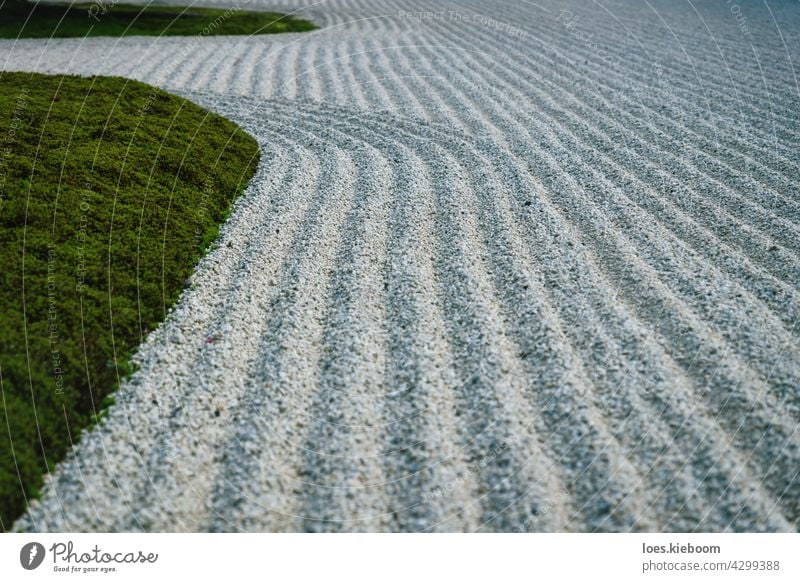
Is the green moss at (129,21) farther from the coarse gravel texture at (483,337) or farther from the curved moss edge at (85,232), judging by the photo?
the curved moss edge at (85,232)

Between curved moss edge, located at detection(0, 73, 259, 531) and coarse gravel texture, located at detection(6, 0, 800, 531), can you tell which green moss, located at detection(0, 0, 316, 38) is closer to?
coarse gravel texture, located at detection(6, 0, 800, 531)

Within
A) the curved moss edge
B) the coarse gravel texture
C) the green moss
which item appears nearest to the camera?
the coarse gravel texture

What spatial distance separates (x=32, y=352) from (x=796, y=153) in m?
17.6

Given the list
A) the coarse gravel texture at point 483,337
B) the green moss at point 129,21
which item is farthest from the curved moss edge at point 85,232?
the green moss at point 129,21

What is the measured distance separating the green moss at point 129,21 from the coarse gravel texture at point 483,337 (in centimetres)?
1650

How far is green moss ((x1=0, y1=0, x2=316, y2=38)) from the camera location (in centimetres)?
3209

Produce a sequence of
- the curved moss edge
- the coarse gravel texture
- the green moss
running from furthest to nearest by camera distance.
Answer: the green moss → the curved moss edge → the coarse gravel texture

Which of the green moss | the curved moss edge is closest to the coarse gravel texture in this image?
the curved moss edge

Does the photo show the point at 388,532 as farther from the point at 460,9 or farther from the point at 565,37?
the point at 460,9

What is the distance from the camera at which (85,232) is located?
1104 centimetres

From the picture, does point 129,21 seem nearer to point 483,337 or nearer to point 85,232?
point 85,232

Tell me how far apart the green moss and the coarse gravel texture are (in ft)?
54.1

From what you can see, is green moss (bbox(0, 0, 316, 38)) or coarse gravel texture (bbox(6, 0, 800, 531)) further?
green moss (bbox(0, 0, 316, 38))

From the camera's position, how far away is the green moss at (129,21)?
32094 millimetres
